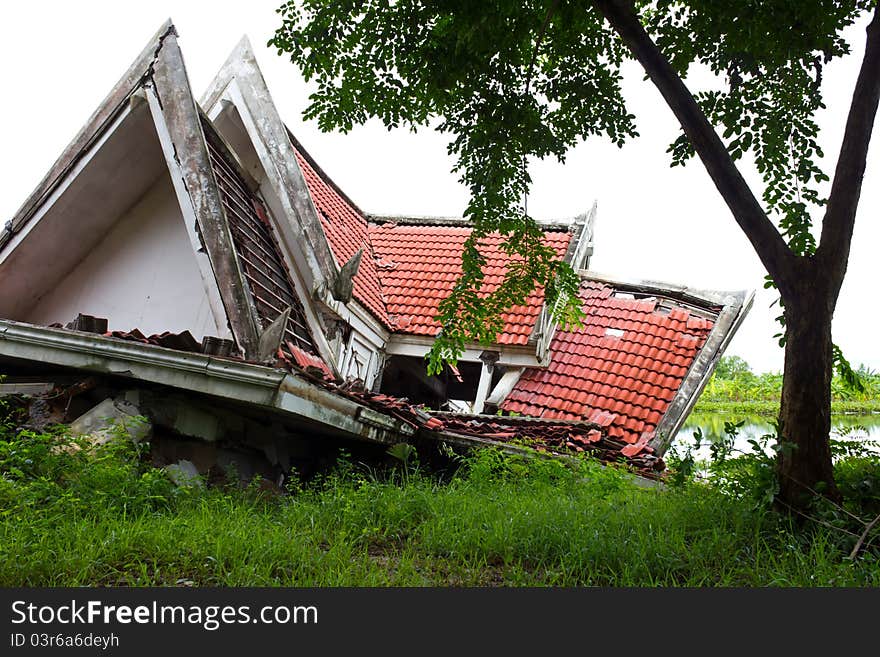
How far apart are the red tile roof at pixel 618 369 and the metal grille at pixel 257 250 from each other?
3.42m

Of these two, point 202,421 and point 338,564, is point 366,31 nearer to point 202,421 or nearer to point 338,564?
point 202,421

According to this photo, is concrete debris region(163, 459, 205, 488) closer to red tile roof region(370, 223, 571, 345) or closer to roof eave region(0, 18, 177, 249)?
roof eave region(0, 18, 177, 249)

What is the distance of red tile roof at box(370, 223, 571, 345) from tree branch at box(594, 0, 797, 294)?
4.99 m

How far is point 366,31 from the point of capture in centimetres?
495

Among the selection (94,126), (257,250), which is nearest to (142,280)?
(257,250)

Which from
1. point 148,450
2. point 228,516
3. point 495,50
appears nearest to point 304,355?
point 148,450

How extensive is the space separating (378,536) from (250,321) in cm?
240

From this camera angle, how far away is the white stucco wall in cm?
654

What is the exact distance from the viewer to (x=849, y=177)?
156 inches

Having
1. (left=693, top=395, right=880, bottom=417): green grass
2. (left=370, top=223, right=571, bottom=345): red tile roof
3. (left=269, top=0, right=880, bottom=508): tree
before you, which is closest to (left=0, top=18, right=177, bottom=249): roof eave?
(left=269, top=0, right=880, bottom=508): tree

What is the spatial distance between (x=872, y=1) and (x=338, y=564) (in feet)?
16.7

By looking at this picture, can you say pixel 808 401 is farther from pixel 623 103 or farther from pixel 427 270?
pixel 427 270

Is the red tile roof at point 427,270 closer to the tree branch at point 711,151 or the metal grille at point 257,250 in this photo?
the metal grille at point 257,250

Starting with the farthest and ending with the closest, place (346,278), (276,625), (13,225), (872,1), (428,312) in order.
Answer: (428,312) < (346,278) < (13,225) < (872,1) < (276,625)
